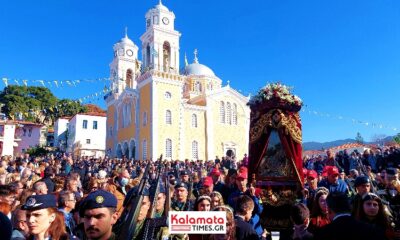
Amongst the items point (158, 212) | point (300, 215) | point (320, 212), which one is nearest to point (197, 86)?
point (320, 212)

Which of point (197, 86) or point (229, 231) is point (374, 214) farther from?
point (197, 86)

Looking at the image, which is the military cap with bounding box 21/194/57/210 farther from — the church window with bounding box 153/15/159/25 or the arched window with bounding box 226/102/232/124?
the arched window with bounding box 226/102/232/124

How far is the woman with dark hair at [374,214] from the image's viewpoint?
4238mm

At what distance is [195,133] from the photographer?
3941 centimetres

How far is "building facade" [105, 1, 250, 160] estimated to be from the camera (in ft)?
121

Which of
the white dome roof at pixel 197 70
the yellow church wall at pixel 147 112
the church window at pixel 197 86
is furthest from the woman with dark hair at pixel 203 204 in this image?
the white dome roof at pixel 197 70

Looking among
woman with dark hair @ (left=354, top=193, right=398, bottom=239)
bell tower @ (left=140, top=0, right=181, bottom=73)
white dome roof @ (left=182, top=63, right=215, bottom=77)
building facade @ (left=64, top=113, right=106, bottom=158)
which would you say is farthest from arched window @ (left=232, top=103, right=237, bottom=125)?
woman with dark hair @ (left=354, top=193, right=398, bottom=239)

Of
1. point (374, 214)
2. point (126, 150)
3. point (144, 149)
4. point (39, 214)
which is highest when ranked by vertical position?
point (126, 150)

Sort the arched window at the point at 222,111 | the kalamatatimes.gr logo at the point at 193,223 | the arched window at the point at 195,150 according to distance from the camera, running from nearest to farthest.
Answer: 1. the kalamatatimes.gr logo at the point at 193,223
2. the arched window at the point at 195,150
3. the arched window at the point at 222,111

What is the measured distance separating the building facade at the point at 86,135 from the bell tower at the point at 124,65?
8651 mm

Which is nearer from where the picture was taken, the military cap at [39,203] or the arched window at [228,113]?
the military cap at [39,203]

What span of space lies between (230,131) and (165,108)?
29.7 ft

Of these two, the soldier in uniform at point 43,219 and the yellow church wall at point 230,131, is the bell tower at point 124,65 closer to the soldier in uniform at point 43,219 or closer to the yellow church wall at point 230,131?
the yellow church wall at point 230,131

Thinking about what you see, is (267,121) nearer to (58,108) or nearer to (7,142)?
(7,142)
